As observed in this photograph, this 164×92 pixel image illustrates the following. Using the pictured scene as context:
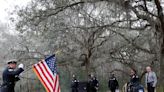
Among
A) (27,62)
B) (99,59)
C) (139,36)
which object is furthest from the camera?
(99,59)

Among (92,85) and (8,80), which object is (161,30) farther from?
(8,80)

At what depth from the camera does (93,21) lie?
31.8 meters

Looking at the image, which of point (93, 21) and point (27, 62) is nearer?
point (93, 21)

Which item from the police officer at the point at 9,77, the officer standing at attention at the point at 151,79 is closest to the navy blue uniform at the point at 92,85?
the officer standing at attention at the point at 151,79

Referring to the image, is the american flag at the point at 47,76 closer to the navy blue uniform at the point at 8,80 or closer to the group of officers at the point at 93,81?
the group of officers at the point at 93,81

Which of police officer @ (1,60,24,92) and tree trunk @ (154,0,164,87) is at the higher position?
tree trunk @ (154,0,164,87)

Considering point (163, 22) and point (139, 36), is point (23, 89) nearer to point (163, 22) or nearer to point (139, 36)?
point (139, 36)

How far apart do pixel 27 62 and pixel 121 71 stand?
13.8m

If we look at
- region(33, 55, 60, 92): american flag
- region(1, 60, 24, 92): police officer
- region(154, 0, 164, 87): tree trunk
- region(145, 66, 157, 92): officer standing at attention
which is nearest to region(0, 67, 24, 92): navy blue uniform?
region(1, 60, 24, 92): police officer

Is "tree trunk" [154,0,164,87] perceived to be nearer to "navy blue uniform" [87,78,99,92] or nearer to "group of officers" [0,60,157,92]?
"group of officers" [0,60,157,92]

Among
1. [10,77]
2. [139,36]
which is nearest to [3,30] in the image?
[139,36]

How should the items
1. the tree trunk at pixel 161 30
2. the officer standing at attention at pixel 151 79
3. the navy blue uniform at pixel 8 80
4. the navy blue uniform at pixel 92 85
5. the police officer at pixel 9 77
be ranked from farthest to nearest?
the navy blue uniform at pixel 92 85, the tree trunk at pixel 161 30, the officer standing at attention at pixel 151 79, the navy blue uniform at pixel 8 80, the police officer at pixel 9 77

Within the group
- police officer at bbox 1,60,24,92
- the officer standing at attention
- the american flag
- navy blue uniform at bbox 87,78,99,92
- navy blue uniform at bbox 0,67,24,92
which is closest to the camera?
the american flag

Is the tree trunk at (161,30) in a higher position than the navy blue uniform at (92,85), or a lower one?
higher
